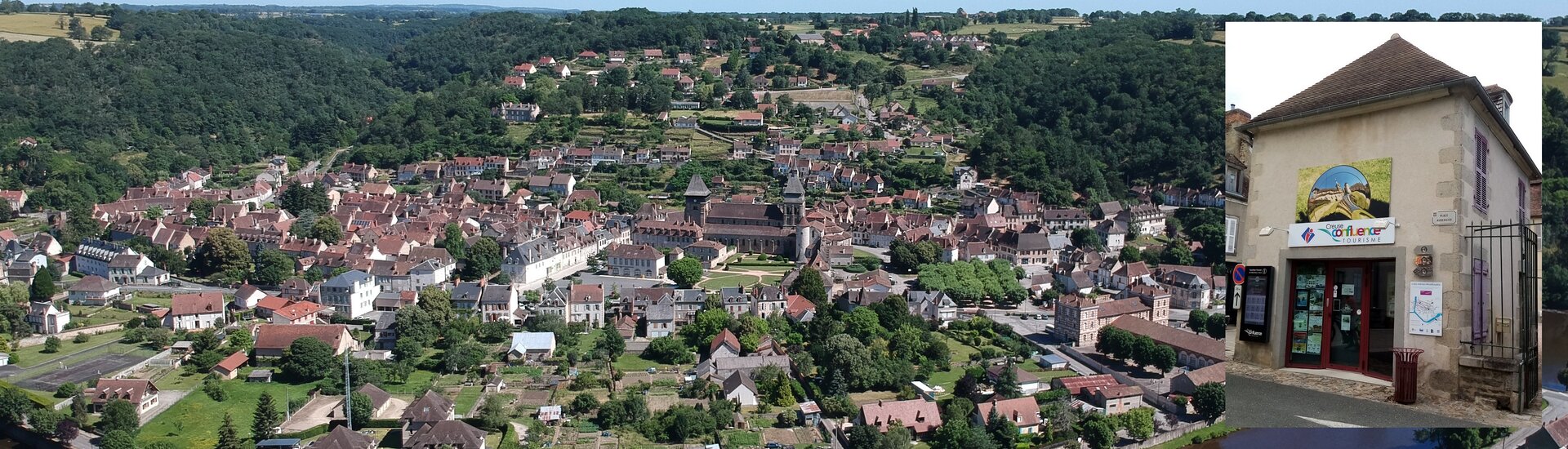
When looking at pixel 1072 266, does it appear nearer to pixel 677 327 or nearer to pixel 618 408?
pixel 677 327

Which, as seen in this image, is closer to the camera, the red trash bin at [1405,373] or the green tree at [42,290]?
the red trash bin at [1405,373]

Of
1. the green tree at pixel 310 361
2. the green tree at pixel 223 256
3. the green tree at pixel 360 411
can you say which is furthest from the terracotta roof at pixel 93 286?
the green tree at pixel 360 411

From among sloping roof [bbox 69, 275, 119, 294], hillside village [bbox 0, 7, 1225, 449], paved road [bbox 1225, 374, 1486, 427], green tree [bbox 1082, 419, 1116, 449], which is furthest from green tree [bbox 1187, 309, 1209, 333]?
sloping roof [bbox 69, 275, 119, 294]

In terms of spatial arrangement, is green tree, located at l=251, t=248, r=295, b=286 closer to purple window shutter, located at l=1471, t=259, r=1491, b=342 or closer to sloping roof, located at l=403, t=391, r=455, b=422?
sloping roof, located at l=403, t=391, r=455, b=422

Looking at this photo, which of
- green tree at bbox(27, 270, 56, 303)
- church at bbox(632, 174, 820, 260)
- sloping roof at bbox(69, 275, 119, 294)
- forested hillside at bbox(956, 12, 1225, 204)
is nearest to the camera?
green tree at bbox(27, 270, 56, 303)

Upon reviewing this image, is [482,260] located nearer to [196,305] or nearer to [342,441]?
[196,305]

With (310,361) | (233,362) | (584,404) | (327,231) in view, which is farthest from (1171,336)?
(327,231)

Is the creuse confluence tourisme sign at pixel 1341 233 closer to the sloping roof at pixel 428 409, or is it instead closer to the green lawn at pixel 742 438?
the green lawn at pixel 742 438
